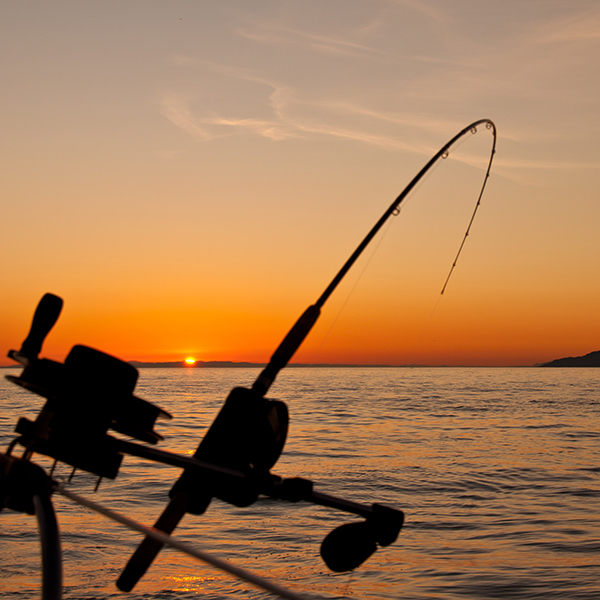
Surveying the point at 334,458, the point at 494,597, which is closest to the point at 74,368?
the point at 494,597

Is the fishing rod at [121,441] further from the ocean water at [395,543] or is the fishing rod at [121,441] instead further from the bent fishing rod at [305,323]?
the ocean water at [395,543]

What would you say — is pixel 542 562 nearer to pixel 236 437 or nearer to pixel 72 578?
pixel 72 578

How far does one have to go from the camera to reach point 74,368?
236cm

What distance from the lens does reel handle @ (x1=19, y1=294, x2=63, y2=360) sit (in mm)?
2514

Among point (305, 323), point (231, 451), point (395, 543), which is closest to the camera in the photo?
point (231, 451)

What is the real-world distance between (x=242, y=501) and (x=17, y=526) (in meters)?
8.24

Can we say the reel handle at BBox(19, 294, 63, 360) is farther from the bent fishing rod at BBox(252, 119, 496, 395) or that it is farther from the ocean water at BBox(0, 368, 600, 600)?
the ocean water at BBox(0, 368, 600, 600)

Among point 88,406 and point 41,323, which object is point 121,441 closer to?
point 88,406

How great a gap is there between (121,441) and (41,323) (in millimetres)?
637

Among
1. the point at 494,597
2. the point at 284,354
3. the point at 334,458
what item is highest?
the point at 284,354

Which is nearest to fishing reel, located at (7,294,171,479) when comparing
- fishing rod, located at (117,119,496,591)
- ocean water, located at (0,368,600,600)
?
fishing rod, located at (117,119,496,591)

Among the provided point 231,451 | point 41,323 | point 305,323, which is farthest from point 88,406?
point 305,323

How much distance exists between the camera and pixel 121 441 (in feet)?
7.42

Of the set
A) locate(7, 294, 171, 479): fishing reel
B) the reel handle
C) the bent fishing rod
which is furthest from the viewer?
the bent fishing rod
